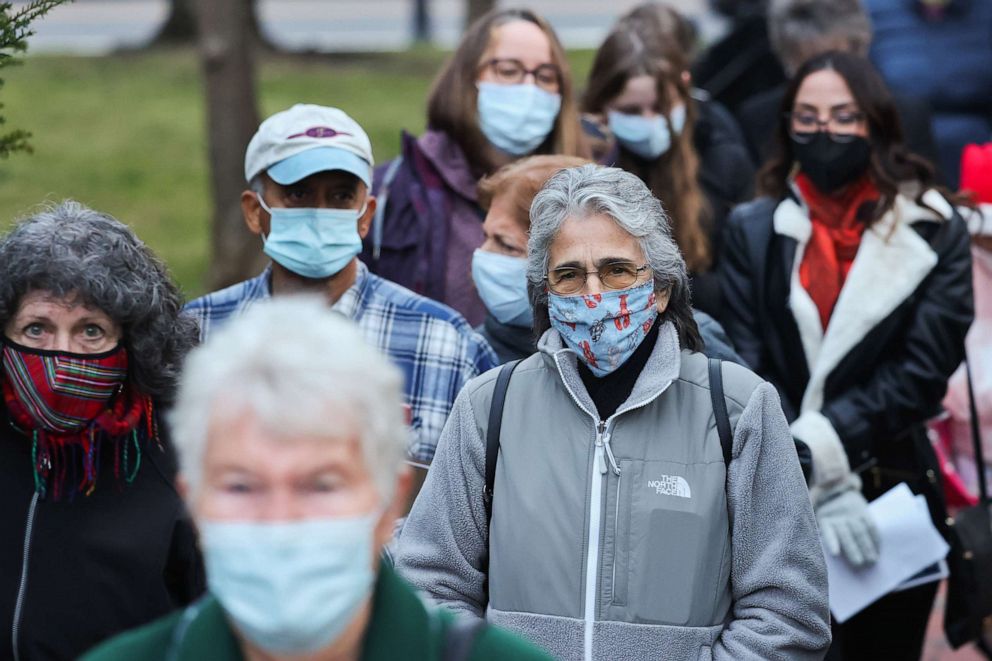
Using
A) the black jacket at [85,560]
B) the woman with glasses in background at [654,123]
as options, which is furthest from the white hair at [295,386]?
the woman with glasses in background at [654,123]

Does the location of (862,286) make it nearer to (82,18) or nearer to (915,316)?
(915,316)

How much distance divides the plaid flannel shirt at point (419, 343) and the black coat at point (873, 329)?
3.79ft

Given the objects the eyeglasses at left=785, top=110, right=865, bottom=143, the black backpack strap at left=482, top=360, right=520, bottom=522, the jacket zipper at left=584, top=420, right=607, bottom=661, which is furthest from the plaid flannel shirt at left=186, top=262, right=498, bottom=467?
the eyeglasses at left=785, top=110, right=865, bottom=143

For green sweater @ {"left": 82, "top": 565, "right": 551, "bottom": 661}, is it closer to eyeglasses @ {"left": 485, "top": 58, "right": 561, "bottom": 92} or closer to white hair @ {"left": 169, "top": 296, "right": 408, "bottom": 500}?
white hair @ {"left": 169, "top": 296, "right": 408, "bottom": 500}

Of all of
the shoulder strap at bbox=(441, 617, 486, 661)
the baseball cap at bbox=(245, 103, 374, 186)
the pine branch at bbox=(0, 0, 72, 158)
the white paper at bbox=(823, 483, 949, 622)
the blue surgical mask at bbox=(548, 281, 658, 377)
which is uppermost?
the pine branch at bbox=(0, 0, 72, 158)

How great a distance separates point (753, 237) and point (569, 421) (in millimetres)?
1903

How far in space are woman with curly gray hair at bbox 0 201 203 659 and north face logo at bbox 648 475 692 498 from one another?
3.56ft

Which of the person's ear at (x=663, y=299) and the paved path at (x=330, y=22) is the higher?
the paved path at (x=330, y=22)

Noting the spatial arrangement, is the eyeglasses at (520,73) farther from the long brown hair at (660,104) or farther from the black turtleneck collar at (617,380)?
the black turtleneck collar at (617,380)

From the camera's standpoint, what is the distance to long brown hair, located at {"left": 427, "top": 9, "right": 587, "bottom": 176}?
561cm

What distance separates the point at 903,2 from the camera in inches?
328

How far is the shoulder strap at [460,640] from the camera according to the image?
7.97 ft

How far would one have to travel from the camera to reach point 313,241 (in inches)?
180

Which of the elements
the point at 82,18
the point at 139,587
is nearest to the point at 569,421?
the point at 139,587
